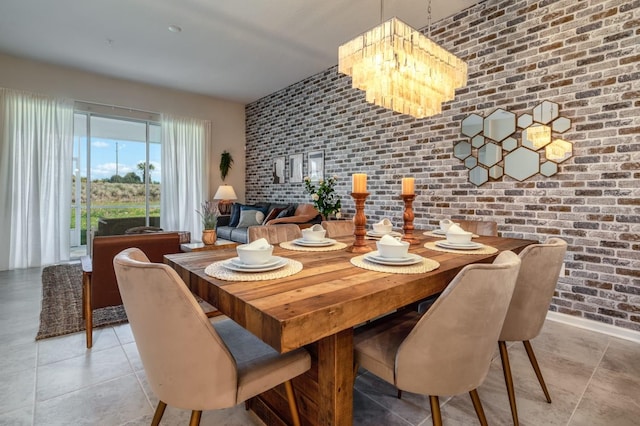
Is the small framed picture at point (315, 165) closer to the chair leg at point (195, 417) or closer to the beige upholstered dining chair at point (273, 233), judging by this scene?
the beige upholstered dining chair at point (273, 233)

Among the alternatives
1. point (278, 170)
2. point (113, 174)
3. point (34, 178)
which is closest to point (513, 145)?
point (278, 170)

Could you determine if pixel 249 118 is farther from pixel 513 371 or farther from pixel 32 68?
pixel 513 371

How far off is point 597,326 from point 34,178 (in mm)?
6731

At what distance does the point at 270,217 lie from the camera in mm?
4988

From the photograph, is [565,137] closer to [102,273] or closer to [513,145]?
[513,145]

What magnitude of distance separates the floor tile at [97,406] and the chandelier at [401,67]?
7.59ft

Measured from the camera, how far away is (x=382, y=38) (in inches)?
78.3

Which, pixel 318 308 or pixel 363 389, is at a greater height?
pixel 318 308

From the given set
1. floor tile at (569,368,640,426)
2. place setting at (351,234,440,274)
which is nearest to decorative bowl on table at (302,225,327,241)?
place setting at (351,234,440,274)

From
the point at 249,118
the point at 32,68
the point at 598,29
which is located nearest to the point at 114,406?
the point at 598,29

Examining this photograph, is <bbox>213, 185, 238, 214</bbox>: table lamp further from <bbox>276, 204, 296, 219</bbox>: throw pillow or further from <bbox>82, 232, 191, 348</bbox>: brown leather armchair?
<bbox>82, 232, 191, 348</bbox>: brown leather armchair

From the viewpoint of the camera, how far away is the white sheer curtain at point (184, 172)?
5668 mm

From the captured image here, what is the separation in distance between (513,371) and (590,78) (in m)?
2.31

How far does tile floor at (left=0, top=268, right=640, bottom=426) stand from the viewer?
1.49 meters
